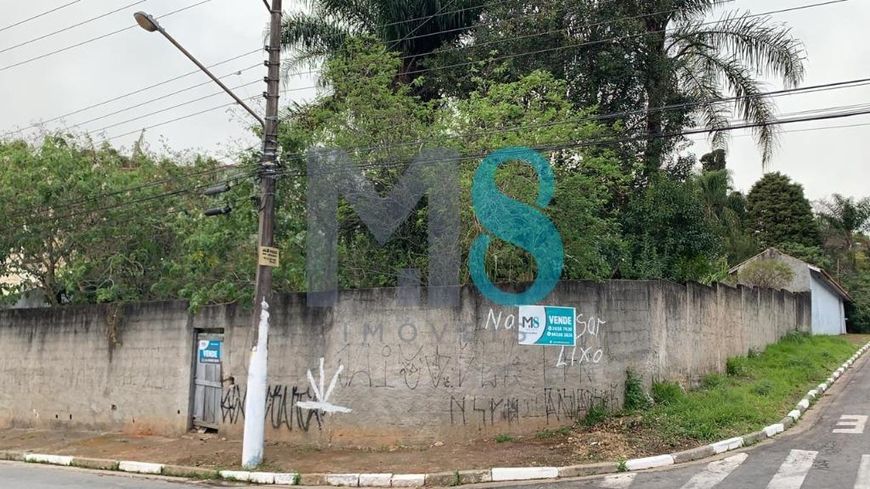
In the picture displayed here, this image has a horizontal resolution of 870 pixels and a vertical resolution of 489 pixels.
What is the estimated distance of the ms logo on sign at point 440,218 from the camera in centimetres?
1114

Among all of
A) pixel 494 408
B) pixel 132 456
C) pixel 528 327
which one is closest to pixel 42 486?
pixel 132 456

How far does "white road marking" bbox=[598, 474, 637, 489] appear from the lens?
7.96 m

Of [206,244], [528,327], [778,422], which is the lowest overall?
[778,422]

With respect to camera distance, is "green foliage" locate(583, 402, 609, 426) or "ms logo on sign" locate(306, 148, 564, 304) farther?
"ms logo on sign" locate(306, 148, 564, 304)

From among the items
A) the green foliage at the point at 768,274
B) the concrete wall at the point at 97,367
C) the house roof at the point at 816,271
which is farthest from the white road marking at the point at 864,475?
the house roof at the point at 816,271

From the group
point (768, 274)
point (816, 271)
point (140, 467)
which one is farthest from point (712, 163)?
point (140, 467)

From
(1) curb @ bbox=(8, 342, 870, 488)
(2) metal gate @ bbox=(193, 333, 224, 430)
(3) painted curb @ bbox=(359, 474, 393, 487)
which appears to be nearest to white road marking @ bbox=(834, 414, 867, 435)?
(1) curb @ bbox=(8, 342, 870, 488)

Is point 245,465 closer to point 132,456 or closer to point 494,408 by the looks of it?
point 132,456

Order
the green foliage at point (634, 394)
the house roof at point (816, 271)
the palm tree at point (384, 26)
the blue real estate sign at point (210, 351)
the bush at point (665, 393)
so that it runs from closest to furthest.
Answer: the green foliage at point (634, 394), the bush at point (665, 393), the blue real estate sign at point (210, 351), the palm tree at point (384, 26), the house roof at point (816, 271)

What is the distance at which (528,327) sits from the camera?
10844mm

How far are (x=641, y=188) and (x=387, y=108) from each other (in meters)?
6.43

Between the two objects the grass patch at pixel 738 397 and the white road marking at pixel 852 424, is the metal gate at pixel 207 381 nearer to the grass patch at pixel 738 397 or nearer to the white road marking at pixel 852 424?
the grass patch at pixel 738 397

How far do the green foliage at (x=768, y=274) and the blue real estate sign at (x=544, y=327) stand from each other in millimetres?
20119

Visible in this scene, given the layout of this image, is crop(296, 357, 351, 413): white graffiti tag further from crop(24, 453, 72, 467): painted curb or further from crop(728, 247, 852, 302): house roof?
crop(728, 247, 852, 302): house roof
